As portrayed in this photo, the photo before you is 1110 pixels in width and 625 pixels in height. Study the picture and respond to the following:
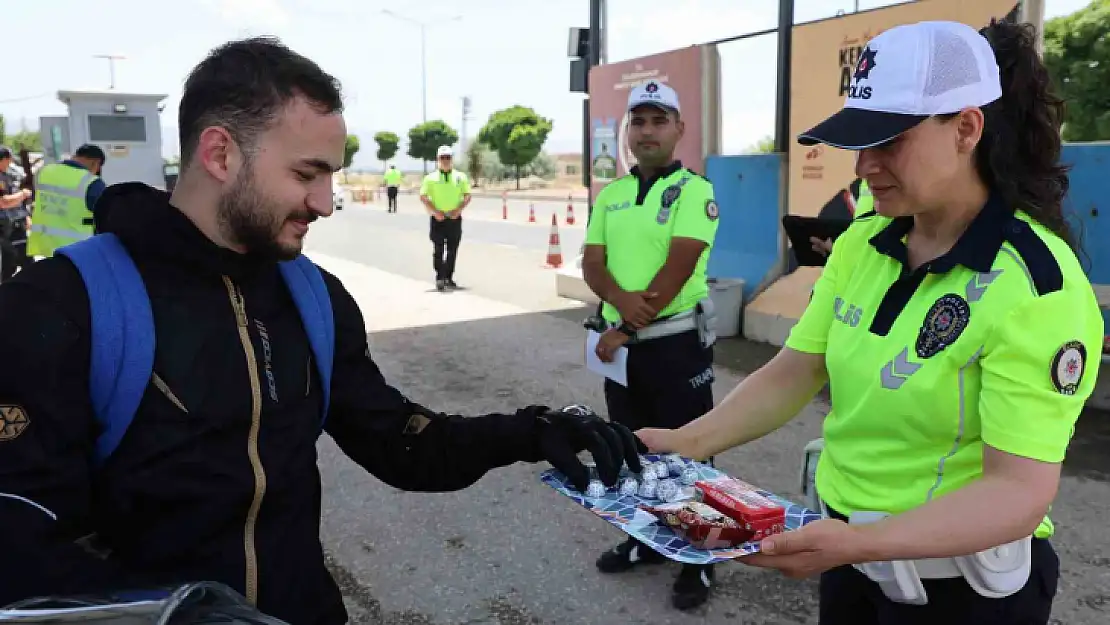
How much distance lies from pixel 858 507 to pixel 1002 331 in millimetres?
460

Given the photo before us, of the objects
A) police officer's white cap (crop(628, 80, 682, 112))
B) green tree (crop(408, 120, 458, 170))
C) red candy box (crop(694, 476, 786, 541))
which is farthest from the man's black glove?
green tree (crop(408, 120, 458, 170))

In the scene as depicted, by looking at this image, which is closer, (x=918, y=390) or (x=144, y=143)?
(x=918, y=390)

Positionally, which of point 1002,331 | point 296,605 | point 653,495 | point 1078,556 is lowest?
point 1078,556

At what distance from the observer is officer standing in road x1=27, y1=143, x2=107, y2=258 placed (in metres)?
7.61

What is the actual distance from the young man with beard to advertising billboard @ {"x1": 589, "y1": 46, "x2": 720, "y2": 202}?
267 inches

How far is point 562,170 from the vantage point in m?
75.9

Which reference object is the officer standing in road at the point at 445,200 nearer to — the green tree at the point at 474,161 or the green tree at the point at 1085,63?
the green tree at the point at 1085,63

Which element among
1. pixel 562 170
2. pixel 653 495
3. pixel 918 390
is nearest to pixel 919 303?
pixel 918 390

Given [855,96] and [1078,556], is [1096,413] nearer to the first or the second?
[1078,556]

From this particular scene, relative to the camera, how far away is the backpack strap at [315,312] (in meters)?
1.71

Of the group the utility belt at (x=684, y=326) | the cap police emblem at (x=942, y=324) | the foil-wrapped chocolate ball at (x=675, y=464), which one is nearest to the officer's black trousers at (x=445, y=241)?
the utility belt at (x=684, y=326)

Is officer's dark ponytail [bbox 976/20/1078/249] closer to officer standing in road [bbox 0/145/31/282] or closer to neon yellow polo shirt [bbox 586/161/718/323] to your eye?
neon yellow polo shirt [bbox 586/161/718/323]

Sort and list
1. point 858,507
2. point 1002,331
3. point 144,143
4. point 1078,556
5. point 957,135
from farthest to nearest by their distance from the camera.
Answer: point 144,143
point 1078,556
point 858,507
point 957,135
point 1002,331

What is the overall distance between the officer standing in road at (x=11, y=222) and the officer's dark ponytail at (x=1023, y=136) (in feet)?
34.9
